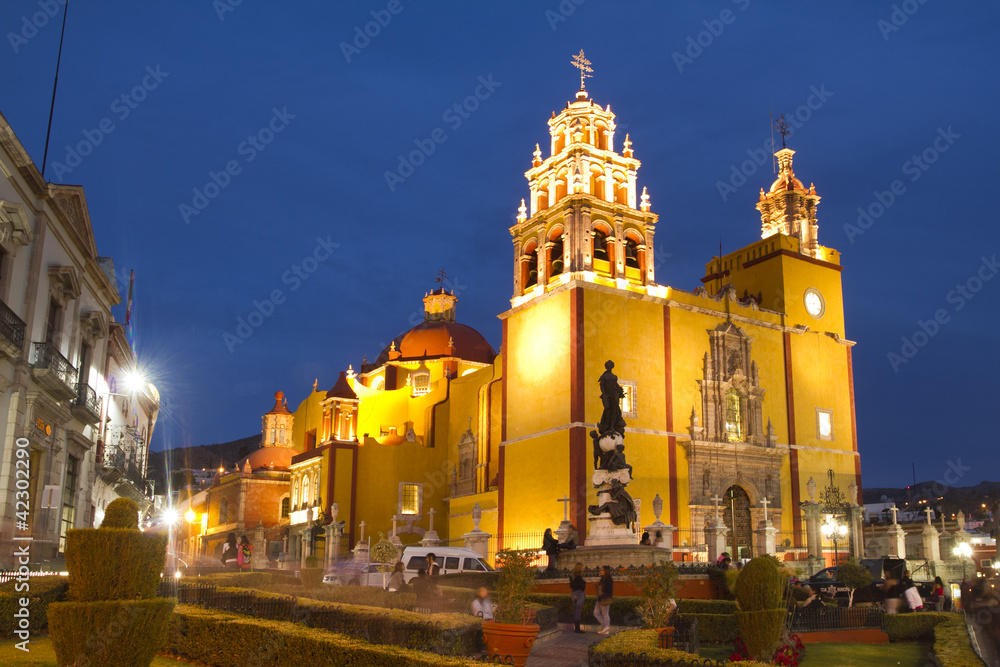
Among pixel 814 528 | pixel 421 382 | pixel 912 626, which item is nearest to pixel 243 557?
pixel 421 382

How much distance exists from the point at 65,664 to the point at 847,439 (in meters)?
34.7

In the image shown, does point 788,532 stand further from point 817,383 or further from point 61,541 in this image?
point 61,541

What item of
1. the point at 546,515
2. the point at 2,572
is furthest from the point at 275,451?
the point at 2,572

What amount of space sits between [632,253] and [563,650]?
23.4 m

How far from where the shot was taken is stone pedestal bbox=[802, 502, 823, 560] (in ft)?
107

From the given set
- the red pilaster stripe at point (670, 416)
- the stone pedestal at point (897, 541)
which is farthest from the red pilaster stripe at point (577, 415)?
the stone pedestal at point (897, 541)

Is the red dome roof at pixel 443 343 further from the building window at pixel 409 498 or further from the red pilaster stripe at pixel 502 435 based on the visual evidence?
the red pilaster stripe at pixel 502 435

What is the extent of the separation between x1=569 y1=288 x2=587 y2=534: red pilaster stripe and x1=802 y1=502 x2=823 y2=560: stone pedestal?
31.8ft

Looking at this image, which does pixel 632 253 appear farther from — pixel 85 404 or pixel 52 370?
pixel 52 370

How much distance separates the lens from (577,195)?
32.8 metres

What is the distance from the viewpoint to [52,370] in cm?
1647

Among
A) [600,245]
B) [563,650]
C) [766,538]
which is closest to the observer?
[563,650]

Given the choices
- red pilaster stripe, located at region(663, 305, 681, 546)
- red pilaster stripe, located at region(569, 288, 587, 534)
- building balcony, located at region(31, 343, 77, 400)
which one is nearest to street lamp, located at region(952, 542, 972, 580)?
red pilaster stripe, located at region(663, 305, 681, 546)

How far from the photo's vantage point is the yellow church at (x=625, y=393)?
1222 inches
